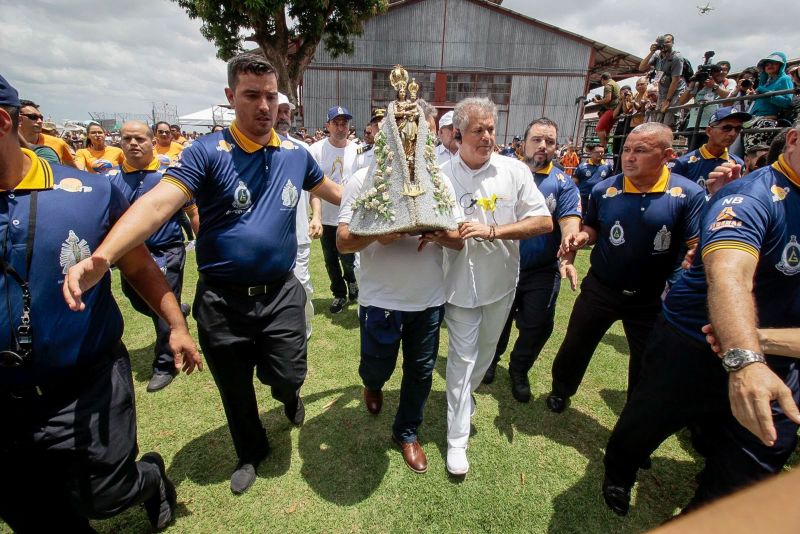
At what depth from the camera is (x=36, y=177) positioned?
163 cm

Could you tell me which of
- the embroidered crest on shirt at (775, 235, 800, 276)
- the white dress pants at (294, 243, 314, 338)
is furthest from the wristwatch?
the white dress pants at (294, 243, 314, 338)

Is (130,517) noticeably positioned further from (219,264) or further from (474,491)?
(474,491)

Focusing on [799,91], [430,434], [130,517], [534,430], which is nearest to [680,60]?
[799,91]

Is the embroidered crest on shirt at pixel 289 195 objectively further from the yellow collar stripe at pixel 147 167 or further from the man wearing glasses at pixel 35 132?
the man wearing glasses at pixel 35 132

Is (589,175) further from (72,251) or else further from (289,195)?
(72,251)

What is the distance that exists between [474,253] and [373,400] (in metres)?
1.48

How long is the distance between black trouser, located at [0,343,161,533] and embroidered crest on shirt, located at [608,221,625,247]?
3.28 metres

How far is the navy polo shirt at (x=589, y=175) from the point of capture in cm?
756

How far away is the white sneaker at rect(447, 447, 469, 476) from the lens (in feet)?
8.77

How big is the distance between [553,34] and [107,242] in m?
27.3

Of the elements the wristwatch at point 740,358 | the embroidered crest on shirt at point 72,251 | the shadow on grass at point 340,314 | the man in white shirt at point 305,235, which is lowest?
the shadow on grass at point 340,314

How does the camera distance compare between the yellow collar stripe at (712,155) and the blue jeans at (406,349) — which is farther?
the yellow collar stripe at (712,155)

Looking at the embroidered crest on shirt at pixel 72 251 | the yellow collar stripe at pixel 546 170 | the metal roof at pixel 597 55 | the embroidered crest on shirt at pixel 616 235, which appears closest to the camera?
the embroidered crest on shirt at pixel 72 251

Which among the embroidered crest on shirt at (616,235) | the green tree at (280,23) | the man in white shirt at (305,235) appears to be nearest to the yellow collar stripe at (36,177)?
the man in white shirt at (305,235)
